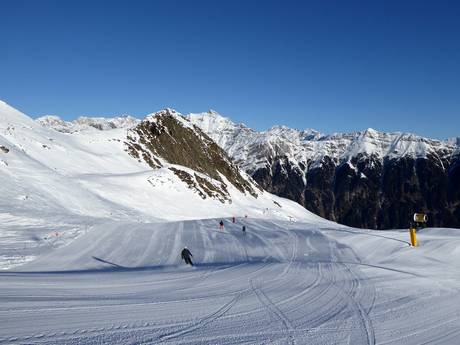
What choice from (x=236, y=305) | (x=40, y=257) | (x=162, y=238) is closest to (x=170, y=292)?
(x=236, y=305)

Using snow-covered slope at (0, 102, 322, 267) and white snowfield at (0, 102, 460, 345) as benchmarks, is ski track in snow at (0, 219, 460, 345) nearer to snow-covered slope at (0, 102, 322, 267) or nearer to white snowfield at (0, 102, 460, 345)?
white snowfield at (0, 102, 460, 345)

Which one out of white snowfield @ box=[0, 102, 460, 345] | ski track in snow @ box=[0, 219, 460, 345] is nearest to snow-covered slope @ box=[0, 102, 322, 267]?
white snowfield @ box=[0, 102, 460, 345]

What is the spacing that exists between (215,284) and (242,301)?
100 inches

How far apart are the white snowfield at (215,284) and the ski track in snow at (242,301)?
0.10 feet

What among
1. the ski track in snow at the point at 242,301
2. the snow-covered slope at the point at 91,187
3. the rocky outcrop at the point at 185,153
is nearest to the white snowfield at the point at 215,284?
the ski track in snow at the point at 242,301

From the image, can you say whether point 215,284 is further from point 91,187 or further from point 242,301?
point 91,187

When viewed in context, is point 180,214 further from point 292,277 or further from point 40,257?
point 292,277

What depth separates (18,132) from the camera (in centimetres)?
5909

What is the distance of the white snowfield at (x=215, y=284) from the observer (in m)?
7.29

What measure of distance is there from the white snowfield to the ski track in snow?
0.03m

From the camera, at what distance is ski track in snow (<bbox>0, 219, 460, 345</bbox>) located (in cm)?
711

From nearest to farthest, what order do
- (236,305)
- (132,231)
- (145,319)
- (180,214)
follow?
(145,319), (236,305), (132,231), (180,214)

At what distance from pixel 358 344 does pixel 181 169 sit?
72584 mm

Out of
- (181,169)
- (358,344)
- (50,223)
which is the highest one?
(181,169)
